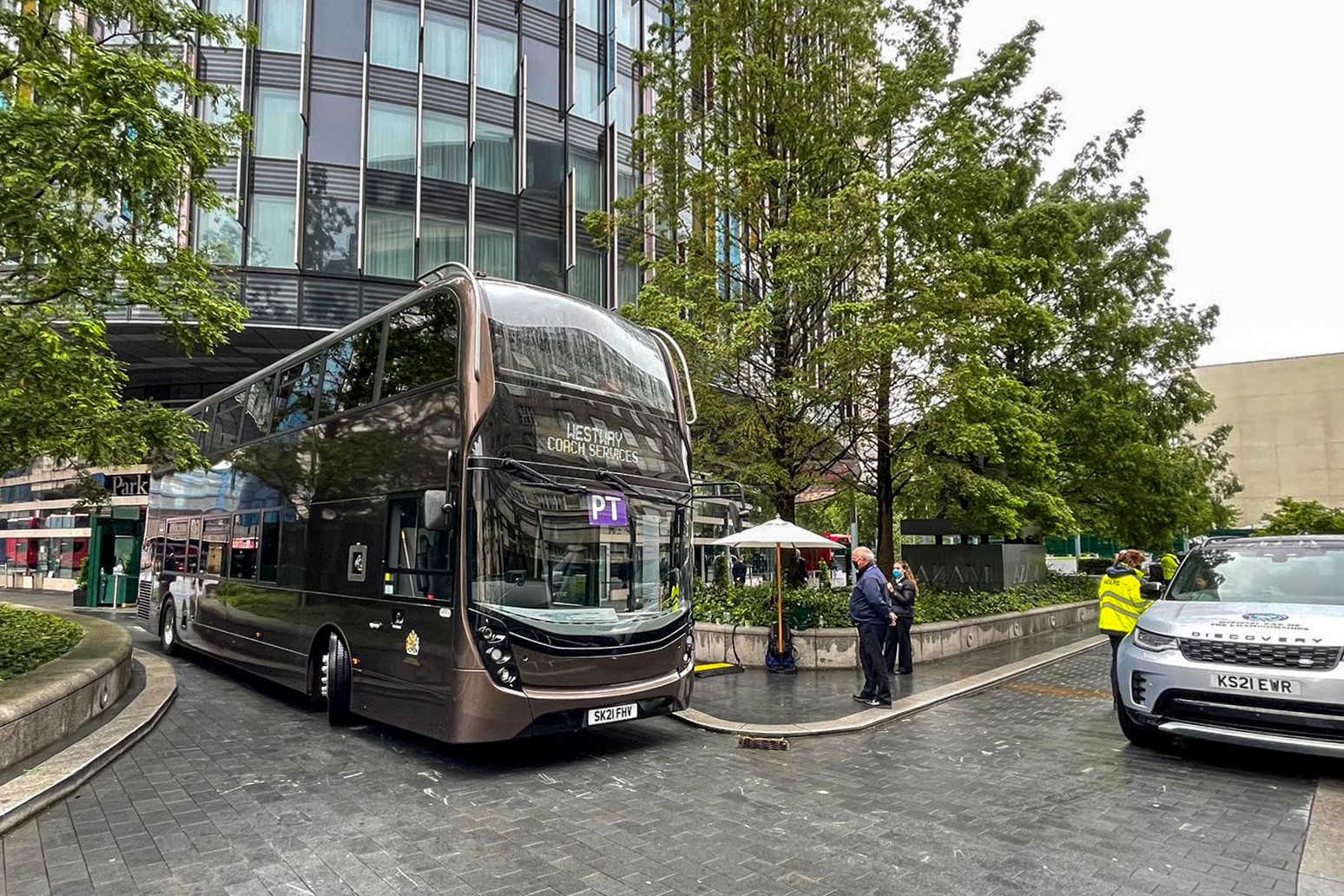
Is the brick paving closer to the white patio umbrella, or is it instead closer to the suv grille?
the suv grille

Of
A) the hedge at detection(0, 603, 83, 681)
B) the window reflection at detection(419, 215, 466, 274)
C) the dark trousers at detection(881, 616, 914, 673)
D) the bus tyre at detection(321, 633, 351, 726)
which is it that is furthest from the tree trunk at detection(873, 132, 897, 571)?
the window reflection at detection(419, 215, 466, 274)

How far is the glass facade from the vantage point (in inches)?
832

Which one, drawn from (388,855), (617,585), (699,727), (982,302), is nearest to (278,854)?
(388,855)

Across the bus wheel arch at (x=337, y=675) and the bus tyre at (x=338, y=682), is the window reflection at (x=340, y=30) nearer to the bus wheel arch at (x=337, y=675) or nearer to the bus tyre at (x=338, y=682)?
the bus wheel arch at (x=337, y=675)

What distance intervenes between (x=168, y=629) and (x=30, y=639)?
17.5 feet

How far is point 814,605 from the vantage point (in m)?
12.6

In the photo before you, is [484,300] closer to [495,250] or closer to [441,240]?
[441,240]

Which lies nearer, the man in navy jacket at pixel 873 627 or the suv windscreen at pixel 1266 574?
the suv windscreen at pixel 1266 574

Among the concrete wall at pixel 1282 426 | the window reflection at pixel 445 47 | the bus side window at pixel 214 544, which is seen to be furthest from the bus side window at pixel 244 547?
the concrete wall at pixel 1282 426

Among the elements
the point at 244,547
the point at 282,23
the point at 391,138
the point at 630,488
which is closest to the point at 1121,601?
the point at 630,488

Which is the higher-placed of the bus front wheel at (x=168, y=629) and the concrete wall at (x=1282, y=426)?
the concrete wall at (x=1282, y=426)

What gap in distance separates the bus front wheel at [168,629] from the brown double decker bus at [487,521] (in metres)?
5.60

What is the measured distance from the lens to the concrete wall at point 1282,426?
193ft

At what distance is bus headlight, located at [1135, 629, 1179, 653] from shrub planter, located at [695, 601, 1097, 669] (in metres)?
5.05
